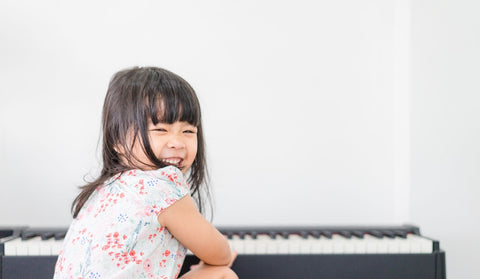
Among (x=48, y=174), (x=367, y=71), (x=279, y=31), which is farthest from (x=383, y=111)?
(x=48, y=174)

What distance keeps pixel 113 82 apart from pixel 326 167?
99 cm

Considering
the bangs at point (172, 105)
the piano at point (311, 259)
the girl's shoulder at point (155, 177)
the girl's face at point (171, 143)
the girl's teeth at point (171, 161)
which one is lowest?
the piano at point (311, 259)

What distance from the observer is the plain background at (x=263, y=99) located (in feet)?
5.35

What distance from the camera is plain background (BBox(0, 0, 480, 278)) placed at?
1.63 meters

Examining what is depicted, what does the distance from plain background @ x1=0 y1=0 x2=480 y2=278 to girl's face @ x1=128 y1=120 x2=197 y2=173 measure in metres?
0.70

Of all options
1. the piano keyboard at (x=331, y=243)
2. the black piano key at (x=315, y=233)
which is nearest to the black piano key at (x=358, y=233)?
the piano keyboard at (x=331, y=243)

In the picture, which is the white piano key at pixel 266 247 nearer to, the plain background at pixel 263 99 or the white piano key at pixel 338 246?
the white piano key at pixel 338 246

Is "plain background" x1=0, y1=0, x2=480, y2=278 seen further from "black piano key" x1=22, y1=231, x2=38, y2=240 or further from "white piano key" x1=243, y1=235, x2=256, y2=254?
"white piano key" x1=243, y1=235, x2=256, y2=254

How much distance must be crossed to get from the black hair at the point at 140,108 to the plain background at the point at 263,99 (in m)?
0.66

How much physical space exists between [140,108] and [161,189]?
19cm

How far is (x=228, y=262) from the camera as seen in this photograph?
1.07 m

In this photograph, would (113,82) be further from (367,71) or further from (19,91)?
(367,71)

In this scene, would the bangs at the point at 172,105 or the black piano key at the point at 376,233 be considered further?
the black piano key at the point at 376,233

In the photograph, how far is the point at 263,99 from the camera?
1.75 metres
